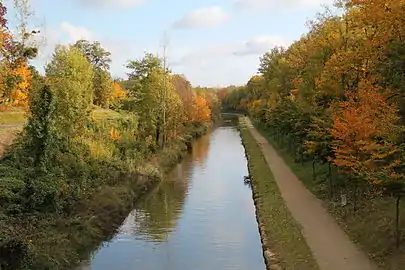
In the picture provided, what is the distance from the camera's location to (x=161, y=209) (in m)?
27.1

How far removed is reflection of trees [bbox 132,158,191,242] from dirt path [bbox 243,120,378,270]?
6009 millimetres

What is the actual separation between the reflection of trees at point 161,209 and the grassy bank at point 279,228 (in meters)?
4.48

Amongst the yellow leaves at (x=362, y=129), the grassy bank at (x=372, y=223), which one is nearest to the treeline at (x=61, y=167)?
the grassy bank at (x=372, y=223)

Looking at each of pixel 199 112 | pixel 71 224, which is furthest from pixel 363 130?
pixel 199 112

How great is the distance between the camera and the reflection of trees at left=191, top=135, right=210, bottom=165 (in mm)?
48250

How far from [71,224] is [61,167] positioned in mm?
5015

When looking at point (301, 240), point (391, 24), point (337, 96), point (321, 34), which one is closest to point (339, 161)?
point (301, 240)

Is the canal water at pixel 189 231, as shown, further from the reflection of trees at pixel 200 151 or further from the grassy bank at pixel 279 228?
the reflection of trees at pixel 200 151

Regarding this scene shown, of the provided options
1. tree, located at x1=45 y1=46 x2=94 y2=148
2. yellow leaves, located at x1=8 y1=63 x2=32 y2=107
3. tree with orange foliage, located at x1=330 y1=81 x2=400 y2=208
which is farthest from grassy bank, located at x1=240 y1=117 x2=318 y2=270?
yellow leaves, located at x1=8 y1=63 x2=32 y2=107

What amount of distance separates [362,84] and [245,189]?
12.4 metres

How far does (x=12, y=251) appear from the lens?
50.2 feet

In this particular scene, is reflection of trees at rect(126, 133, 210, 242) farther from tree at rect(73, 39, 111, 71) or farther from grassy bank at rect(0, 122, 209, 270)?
tree at rect(73, 39, 111, 71)

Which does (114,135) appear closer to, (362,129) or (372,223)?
(362,129)

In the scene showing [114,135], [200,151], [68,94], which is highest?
[68,94]
